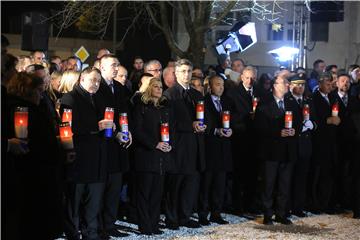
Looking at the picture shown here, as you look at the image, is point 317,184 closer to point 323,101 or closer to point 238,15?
point 323,101

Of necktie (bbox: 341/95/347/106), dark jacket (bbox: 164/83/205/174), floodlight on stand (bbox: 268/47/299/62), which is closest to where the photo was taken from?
dark jacket (bbox: 164/83/205/174)

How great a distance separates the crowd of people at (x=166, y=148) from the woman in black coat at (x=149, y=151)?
14 millimetres

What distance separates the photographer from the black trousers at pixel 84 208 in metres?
9.81

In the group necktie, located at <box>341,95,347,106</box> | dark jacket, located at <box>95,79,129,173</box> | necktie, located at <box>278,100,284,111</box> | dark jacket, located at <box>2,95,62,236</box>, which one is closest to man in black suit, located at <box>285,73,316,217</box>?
necktie, located at <box>278,100,284,111</box>

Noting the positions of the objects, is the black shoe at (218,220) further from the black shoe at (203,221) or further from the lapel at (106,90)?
the lapel at (106,90)

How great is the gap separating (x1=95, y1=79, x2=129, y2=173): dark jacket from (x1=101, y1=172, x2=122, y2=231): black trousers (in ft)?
0.51

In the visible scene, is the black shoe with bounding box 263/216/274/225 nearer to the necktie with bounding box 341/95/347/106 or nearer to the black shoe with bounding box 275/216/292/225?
the black shoe with bounding box 275/216/292/225

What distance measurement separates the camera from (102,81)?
33.8 feet

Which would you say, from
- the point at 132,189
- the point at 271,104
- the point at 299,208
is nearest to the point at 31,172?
the point at 132,189

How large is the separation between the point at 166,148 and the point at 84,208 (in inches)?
61.3

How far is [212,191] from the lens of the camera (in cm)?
1212

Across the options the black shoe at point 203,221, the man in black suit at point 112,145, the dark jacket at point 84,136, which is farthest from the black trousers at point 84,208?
the black shoe at point 203,221

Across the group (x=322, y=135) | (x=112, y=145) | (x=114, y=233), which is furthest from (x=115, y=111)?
(x=322, y=135)

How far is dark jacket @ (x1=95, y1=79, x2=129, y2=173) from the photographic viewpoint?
395 inches
